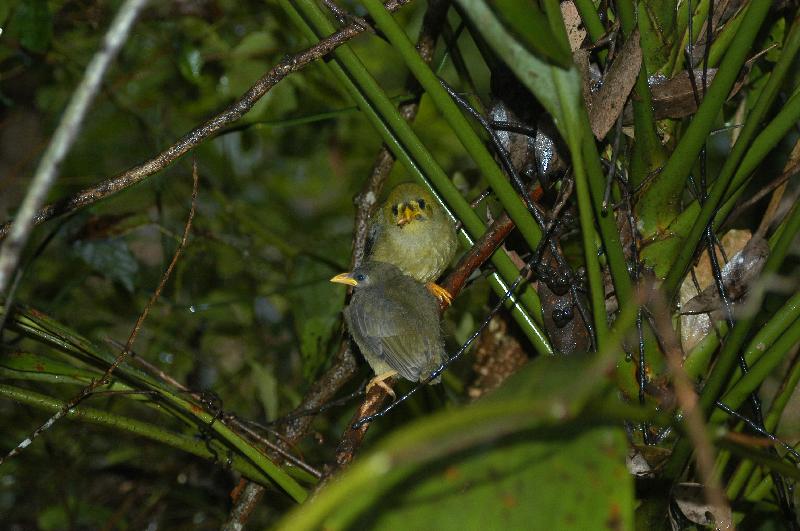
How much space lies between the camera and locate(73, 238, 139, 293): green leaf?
2600 millimetres

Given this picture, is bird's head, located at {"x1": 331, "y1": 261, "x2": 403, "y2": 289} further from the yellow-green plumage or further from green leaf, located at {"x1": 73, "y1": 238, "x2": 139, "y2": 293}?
green leaf, located at {"x1": 73, "y1": 238, "x2": 139, "y2": 293}

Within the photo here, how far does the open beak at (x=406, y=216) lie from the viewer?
2.54 meters

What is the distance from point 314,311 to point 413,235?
41 cm

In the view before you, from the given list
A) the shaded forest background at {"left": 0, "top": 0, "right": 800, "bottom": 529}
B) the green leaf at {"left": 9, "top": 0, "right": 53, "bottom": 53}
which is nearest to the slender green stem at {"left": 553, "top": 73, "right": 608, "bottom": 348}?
the shaded forest background at {"left": 0, "top": 0, "right": 800, "bottom": 529}

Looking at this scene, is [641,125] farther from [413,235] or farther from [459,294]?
[413,235]

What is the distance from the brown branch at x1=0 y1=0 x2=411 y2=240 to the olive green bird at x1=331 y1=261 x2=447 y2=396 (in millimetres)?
688

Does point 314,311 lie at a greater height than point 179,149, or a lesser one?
lesser

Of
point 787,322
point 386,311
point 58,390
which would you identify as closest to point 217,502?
point 58,390

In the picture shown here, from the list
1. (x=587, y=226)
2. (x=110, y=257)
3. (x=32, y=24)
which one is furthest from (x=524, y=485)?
(x=32, y=24)

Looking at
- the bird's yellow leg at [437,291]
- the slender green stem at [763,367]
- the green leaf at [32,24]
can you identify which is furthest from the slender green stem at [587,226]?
the green leaf at [32,24]

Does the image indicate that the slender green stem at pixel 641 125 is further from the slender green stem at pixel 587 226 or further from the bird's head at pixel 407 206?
the bird's head at pixel 407 206

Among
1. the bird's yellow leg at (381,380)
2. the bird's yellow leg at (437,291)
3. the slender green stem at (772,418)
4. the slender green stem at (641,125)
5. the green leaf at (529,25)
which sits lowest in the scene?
the slender green stem at (772,418)

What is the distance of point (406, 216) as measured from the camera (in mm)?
2545

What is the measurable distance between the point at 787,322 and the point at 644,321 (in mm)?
262
